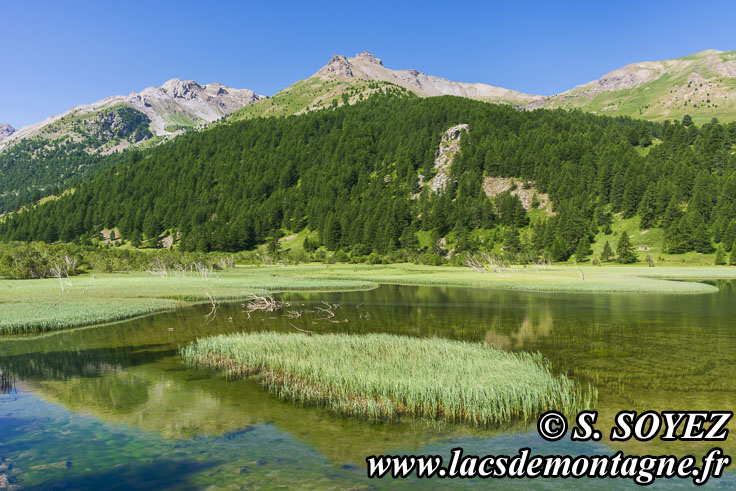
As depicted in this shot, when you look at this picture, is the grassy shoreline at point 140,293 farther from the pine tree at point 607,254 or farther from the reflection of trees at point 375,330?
the pine tree at point 607,254

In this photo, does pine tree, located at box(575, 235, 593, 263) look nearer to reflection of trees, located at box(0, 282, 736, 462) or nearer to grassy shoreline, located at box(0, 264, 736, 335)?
grassy shoreline, located at box(0, 264, 736, 335)

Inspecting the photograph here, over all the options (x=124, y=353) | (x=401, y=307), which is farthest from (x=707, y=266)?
(x=124, y=353)

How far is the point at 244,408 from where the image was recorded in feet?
59.2

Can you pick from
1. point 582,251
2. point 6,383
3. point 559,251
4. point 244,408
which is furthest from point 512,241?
point 6,383

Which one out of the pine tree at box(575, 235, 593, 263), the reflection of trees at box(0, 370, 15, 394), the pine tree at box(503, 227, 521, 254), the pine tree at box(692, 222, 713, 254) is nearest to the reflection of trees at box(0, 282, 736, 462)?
the reflection of trees at box(0, 370, 15, 394)

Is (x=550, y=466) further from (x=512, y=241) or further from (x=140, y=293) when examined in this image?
(x=512, y=241)

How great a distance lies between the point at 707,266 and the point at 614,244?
97.7 ft

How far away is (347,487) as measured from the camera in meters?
11.3

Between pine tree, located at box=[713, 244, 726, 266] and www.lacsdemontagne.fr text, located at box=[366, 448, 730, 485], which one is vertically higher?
www.lacsdemontagne.fr text, located at box=[366, 448, 730, 485]

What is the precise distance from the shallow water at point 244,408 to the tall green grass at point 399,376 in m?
0.98

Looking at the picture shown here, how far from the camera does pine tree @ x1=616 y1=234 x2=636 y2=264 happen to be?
134500 millimetres

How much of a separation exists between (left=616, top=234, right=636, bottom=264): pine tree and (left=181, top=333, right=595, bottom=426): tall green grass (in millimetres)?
130384

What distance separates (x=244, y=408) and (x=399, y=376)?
7.11m

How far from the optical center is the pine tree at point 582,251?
147375 millimetres
